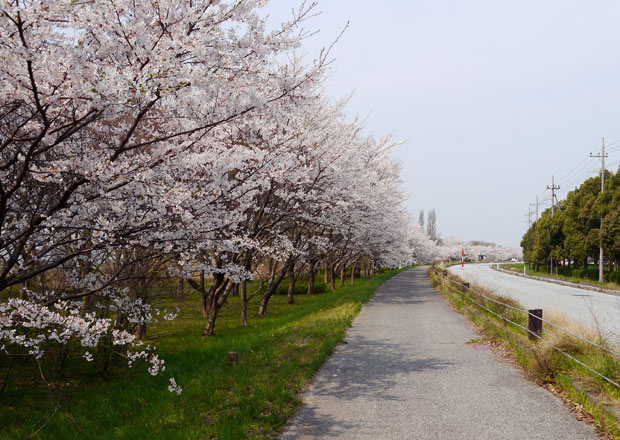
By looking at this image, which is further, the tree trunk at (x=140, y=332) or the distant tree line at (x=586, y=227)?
the distant tree line at (x=586, y=227)

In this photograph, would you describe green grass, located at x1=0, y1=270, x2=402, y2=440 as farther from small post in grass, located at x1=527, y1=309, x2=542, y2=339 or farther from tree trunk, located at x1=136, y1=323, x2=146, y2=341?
small post in grass, located at x1=527, y1=309, x2=542, y2=339

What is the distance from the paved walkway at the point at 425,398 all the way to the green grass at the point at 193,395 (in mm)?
494

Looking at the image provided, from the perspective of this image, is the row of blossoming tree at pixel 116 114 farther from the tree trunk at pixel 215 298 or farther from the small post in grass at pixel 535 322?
the small post in grass at pixel 535 322

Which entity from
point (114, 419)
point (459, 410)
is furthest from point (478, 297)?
point (114, 419)

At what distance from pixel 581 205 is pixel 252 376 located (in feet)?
133

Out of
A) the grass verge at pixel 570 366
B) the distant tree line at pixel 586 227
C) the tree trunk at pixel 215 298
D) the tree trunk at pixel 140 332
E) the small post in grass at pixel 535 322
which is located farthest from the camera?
the distant tree line at pixel 586 227

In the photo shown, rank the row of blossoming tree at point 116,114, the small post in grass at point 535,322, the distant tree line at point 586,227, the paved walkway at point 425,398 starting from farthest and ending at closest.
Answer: the distant tree line at point 586,227 → the small post in grass at point 535,322 → the paved walkway at point 425,398 → the row of blossoming tree at point 116,114

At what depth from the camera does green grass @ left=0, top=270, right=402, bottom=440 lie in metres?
5.52

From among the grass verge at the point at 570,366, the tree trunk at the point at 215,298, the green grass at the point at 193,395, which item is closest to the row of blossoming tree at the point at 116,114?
the green grass at the point at 193,395

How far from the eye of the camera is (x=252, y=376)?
738 cm

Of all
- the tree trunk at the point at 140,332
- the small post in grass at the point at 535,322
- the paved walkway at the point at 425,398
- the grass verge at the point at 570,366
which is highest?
the small post in grass at the point at 535,322

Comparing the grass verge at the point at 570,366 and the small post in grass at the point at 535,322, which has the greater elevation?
the small post in grass at the point at 535,322

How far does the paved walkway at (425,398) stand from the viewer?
5125 mm

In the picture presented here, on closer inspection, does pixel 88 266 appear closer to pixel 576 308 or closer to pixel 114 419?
pixel 114 419
